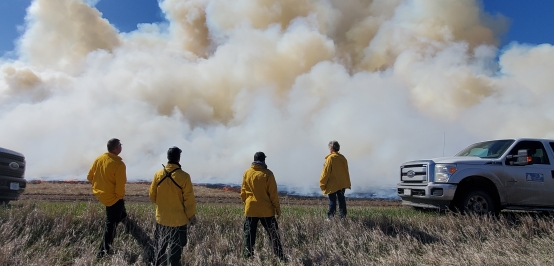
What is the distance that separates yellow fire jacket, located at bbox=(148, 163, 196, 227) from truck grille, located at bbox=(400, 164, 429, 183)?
5586mm

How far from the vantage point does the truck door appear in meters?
8.76

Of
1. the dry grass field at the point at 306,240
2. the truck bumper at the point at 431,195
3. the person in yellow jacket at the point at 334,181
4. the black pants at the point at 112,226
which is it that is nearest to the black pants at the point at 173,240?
the dry grass field at the point at 306,240

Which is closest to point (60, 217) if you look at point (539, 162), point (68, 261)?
point (68, 261)

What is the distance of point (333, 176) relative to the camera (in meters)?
7.98

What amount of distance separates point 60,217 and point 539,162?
9.81 m

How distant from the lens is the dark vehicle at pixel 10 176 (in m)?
9.16

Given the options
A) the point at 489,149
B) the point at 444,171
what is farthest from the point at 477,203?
the point at 489,149

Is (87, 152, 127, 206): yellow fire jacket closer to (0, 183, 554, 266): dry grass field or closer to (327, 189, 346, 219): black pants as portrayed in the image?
(0, 183, 554, 266): dry grass field

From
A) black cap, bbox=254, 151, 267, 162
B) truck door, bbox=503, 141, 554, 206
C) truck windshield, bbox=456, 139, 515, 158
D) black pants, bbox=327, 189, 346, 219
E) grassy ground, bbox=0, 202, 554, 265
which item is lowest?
grassy ground, bbox=0, 202, 554, 265

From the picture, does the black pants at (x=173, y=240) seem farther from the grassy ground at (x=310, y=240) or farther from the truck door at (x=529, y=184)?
the truck door at (x=529, y=184)

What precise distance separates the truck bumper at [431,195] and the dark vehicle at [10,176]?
884cm

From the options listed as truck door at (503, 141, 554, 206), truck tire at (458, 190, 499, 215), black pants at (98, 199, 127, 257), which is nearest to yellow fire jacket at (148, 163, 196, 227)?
black pants at (98, 199, 127, 257)

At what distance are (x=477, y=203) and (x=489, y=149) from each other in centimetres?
156

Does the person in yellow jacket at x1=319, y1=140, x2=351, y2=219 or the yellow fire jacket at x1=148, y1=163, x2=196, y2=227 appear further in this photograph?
the person in yellow jacket at x1=319, y1=140, x2=351, y2=219
